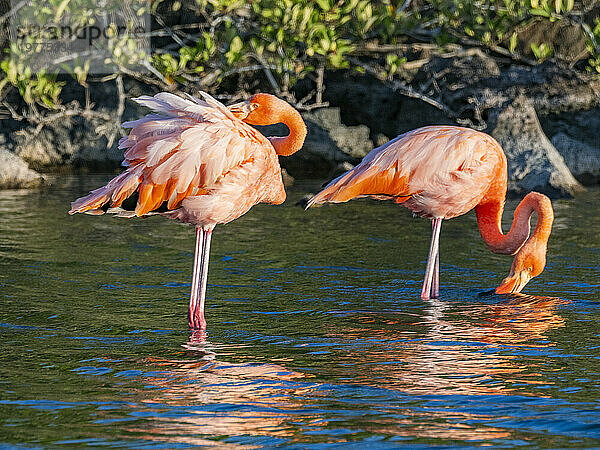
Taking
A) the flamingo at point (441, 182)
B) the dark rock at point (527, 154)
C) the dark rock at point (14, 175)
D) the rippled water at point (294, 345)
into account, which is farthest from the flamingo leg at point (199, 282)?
the dark rock at point (14, 175)

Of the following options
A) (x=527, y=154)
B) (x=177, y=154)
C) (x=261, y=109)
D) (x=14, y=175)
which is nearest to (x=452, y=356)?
(x=177, y=154)

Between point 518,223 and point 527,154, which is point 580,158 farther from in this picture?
point 518,223

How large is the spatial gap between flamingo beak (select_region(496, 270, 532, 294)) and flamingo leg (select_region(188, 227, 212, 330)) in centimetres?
185

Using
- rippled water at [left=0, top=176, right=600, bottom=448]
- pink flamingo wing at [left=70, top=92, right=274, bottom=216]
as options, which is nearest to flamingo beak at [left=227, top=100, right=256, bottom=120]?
pink flamingo wing at [left=70, top=92, right=274, bottom=216]

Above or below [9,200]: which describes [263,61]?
above

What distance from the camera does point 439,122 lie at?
13.0 m

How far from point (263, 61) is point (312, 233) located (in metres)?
4.08

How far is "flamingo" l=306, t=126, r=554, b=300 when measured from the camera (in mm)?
5852

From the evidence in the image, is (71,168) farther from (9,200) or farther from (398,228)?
(398,228)

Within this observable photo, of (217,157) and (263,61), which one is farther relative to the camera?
(263,61)

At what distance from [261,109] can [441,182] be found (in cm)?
127

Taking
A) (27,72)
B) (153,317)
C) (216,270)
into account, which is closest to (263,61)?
(27,72)

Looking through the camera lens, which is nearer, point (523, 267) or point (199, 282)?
point (199, 282)

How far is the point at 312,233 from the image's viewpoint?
854 cm
